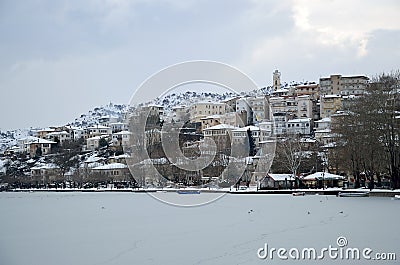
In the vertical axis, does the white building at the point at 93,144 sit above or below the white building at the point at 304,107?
below

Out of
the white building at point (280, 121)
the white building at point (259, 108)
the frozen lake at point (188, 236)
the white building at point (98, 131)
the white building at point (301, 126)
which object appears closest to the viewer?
the frozen lake at point (188, 236)

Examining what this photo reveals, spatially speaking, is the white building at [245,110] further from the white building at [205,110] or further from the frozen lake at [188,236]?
the frozen lake at [188,236]

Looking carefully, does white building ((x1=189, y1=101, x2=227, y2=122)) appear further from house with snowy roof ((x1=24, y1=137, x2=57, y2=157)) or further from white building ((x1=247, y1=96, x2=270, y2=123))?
house with snowy roof ((x1=24, y1=137, x2=57, y2=157))

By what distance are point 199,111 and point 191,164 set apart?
39.0 meters

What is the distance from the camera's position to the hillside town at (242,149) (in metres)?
32.4

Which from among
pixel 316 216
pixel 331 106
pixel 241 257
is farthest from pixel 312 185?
pixel 331 106

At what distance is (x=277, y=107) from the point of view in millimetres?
80188

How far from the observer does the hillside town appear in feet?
106

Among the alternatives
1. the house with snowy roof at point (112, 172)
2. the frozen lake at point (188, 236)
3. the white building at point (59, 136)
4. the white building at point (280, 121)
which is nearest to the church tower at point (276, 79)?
the white building at point (280, 121)

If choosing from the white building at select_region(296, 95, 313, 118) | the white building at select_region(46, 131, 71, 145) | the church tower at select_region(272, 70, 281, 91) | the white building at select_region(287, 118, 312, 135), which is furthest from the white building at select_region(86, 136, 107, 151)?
the church tower at select_region(272, 70, 281, 91)

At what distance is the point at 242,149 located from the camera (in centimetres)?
4653

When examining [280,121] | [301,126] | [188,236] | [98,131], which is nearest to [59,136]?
[98,131]

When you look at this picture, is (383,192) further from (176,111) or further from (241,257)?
(176,111)

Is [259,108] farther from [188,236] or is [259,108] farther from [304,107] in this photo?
[188,236]
